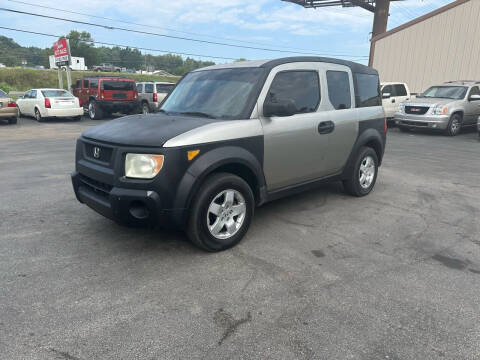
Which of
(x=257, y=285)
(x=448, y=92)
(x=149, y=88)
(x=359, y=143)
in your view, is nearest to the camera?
(x=257, y=285)

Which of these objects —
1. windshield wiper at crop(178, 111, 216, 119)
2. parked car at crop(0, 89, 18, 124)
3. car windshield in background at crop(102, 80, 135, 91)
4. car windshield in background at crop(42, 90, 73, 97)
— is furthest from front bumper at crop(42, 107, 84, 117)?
windshield wiper at crop(178, 111, 216, 119)

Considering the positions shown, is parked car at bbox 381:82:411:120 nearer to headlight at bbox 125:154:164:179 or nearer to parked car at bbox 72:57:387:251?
parked car at bbox 72:57:387:251

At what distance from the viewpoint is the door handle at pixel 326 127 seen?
4.39 m

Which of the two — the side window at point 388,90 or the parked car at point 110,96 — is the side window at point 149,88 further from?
the side window at point 388,90

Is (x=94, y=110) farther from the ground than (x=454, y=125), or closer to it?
closer to it

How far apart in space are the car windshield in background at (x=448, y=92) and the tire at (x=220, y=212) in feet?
42.7

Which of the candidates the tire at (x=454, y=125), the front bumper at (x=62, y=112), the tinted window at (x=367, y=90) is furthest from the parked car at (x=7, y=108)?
the tire at (x=454, y=125)

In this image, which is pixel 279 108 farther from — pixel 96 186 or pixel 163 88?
pixel 163 88

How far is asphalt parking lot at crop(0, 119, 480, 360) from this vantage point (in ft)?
7.56

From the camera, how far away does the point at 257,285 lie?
298 centimetres

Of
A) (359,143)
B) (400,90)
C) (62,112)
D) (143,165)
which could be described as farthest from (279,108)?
(62,112)

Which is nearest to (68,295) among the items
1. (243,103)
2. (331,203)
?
(243,103)

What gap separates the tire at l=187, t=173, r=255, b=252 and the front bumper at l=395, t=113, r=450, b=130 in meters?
11.5

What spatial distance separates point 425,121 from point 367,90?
29.7 feet
